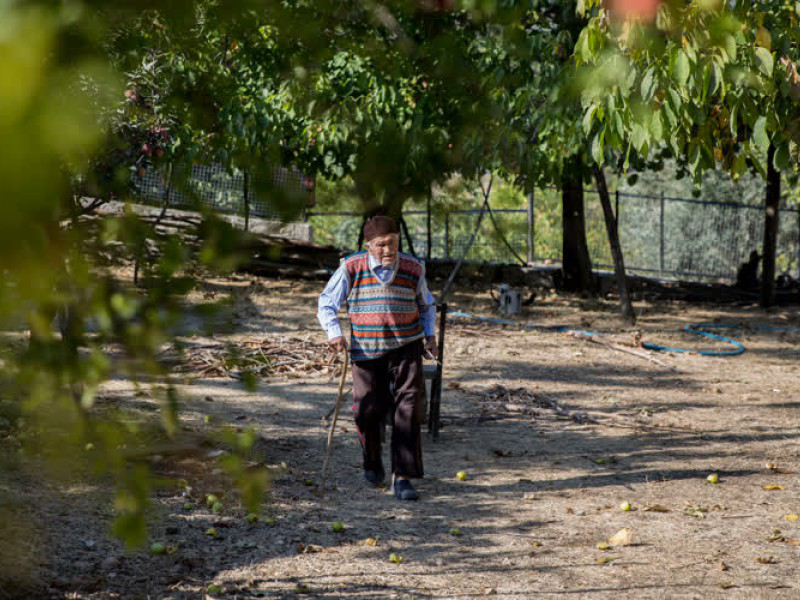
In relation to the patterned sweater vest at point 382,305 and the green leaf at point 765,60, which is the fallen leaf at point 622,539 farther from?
the green leaf at point 765,60

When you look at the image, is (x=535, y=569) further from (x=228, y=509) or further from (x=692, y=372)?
(x=692, y=372)

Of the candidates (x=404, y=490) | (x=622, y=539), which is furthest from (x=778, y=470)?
(x=404, y=490)

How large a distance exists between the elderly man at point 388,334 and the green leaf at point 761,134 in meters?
1.84

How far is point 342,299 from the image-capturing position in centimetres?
559

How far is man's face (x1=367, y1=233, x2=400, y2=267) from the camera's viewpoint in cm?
528

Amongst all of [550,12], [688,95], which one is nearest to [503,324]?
[550,12]

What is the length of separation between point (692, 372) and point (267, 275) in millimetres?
7584

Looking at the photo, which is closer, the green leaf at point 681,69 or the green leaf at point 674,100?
the green leaf at point 681,69

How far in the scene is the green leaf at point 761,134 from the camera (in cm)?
507

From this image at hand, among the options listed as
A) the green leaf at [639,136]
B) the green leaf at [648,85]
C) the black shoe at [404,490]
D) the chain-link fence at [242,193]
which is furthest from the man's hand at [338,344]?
the chain-link fence at [242,193]

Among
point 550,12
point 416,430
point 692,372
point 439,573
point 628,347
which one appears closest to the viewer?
point 439,573

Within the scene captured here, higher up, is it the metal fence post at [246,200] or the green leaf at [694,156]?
the green leaf at [694,156]

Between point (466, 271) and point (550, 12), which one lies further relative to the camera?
point (466, 271)

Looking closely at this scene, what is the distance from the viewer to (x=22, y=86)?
562mm
